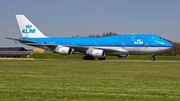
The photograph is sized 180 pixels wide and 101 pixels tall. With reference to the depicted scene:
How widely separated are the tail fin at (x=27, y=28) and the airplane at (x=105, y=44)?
0.53 meters

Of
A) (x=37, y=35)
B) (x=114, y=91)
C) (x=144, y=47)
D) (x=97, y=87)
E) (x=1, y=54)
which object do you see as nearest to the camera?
(x=114, y=91)

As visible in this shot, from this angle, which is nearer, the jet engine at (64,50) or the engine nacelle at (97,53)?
the engine nacelle at (97,53)

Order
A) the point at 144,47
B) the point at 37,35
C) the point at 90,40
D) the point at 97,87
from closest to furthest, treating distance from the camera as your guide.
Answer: the point at 97,87 → the point at 144,47 → the point at 90,40 → the point at 37,35

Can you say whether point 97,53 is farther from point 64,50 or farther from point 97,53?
point 64,50

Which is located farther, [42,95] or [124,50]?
[124,50]

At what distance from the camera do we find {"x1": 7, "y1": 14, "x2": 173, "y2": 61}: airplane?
49688 millimetres

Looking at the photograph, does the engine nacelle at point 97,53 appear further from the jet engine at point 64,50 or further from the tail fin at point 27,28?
the tail fin at point 27,28

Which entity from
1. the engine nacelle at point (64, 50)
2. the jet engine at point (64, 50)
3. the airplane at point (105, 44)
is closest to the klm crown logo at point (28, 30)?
the airplane at point (105, 44)

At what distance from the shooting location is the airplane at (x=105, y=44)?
49.7 m

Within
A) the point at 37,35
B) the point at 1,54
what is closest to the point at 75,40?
the point at 37,35

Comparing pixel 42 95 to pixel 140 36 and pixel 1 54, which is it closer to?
pixel 140 36

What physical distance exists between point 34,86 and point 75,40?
41.5 m

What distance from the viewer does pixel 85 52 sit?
5297cm

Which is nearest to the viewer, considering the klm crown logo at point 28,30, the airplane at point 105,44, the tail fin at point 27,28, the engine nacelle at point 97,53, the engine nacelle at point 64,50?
the airplane at point 105,44
